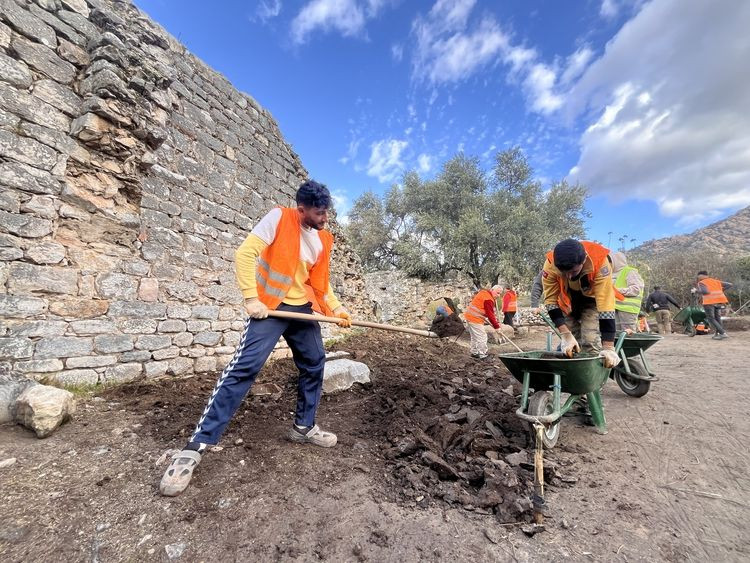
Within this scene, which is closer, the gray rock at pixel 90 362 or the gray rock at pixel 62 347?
the gray rock at pixel 62 347

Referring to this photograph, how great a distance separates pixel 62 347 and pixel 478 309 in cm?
686

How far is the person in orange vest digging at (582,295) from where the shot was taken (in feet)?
9.75

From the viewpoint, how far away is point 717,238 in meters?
43.6

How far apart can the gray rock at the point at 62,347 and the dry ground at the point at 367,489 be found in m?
0.51

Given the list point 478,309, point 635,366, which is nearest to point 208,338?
point 478,309

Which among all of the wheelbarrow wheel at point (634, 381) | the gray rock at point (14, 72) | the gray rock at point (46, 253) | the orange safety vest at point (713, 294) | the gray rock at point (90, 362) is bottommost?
the wheelbarrow wheel at point (634, 381)

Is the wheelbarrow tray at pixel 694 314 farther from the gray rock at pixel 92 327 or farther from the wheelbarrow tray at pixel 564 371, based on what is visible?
the gray rock at pixel 92 327

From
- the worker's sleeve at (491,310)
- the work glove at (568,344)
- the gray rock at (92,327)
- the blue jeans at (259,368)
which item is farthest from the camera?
the worker's sleeve at (491,310)

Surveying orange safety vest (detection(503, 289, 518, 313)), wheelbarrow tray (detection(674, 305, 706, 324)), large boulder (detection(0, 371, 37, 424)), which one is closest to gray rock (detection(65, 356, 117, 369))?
large boulder (detection(0, 371, 37, 424))

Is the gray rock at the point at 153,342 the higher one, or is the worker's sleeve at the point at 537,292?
the worker's sleeve at the point at 537,292

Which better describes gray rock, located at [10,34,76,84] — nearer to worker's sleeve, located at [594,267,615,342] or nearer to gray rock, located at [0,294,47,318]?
gray rock, located at [0,294,47,318]

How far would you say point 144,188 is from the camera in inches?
161

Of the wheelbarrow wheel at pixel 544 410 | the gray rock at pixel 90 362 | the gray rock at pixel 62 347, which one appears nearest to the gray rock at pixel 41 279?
the gray rock at pixel 62 347

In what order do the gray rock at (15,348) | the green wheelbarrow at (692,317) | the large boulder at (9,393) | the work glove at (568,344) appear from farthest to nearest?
the green wheelbarrow at (692,317) < the work glove at (568,344) < the gray rock at (15,348) < the large boulder at (9,393)
